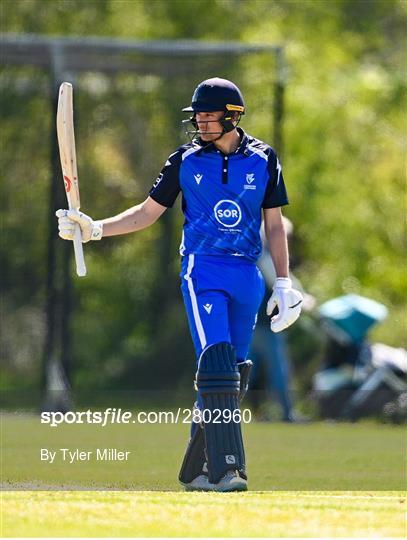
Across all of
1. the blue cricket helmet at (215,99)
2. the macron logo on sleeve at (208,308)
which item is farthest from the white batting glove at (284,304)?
the blue cricket helmet at (215,99)

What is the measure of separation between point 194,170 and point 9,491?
182 centimetres

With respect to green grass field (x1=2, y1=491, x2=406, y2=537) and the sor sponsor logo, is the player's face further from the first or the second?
green grass field (x1=2, y1=491, x2=406, y2=537)

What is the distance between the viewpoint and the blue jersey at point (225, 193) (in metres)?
7.56

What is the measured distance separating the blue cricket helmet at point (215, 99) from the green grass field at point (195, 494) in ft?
6.29

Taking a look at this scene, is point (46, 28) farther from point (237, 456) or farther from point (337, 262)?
point (237, 456)

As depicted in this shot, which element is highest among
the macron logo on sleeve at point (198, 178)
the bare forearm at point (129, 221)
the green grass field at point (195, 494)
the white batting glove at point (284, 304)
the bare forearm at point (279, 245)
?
the macron logo on sleeve at point (198, 178)

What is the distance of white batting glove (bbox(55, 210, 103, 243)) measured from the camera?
7.64 m

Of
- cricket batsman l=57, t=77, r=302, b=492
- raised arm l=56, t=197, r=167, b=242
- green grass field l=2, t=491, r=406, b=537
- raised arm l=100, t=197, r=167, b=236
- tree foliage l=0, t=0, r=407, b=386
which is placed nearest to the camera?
green grass field l=2, t=491, r=406, b=537

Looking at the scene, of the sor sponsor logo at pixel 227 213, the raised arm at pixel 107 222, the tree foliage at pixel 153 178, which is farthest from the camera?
the tree foliage at pixel 153 178

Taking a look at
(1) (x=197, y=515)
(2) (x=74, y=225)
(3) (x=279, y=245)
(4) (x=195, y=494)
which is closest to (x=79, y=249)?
(2) (x=74, y=225)

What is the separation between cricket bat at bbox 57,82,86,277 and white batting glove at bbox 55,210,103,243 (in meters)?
0.03

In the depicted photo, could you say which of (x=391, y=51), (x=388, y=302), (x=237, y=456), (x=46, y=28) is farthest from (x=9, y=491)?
(x=391, y=51)

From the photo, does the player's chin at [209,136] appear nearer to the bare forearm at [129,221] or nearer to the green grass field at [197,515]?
the bare forearm at [129,221]

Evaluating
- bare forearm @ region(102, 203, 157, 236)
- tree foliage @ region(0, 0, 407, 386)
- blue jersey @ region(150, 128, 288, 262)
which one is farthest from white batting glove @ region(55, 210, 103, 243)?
tree foliage @ region(0, 0, 407, 386)
